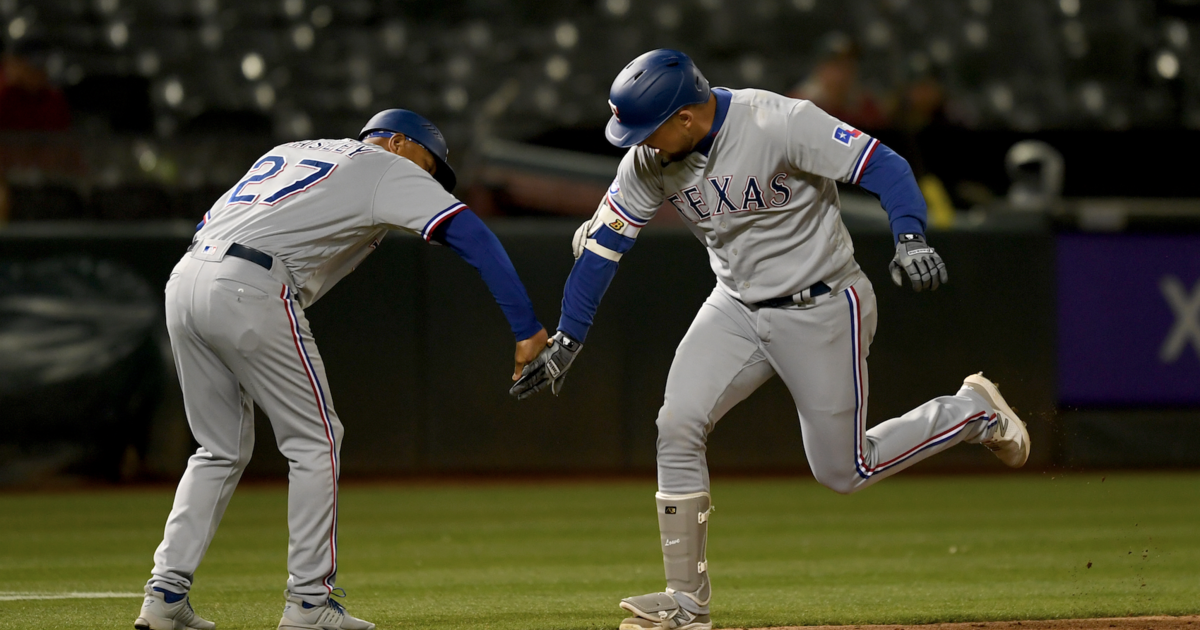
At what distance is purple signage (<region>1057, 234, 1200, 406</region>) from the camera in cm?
820

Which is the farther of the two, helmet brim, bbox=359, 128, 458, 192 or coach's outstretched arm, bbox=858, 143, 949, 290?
helmet brim, bbox=359, 128, 458, 192

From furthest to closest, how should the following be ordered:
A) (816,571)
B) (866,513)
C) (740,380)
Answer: (866,513) < (816,571) < (740,380)

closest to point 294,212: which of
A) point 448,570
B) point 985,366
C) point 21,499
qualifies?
point 448,570

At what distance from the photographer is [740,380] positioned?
12.5 ft

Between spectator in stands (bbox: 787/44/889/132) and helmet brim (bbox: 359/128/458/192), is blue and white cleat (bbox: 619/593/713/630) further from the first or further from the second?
spectator in stands (bbox: 787/44/889/132)

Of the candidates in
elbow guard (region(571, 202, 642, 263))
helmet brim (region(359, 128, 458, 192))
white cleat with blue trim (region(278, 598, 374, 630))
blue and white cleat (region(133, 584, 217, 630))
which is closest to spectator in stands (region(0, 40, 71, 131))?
helmet brim (region(359, 128, 458, 192))

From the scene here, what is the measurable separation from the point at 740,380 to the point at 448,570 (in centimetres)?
182

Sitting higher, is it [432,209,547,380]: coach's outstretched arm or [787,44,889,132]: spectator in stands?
[787,44,889,132]: spectator in stands

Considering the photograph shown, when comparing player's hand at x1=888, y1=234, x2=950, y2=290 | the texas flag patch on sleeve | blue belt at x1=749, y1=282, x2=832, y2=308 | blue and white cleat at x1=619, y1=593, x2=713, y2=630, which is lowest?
blue and white cleat at x1=619, y1=593, x2=713, y2=630

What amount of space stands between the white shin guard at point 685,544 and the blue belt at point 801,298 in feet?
1.85

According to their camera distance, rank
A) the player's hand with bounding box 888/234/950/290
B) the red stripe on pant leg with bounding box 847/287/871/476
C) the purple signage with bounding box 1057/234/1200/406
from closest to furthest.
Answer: the player's hand with bounding box 888/234/950/290, the red stripe on pant leg with bounding box 847/287/871/476, the purple signage with bounding box 1057/234/1200/406

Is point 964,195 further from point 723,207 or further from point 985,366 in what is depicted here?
point 723,207

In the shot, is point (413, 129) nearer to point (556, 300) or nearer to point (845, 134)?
point (845, 134)

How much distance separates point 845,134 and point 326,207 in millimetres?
1417
